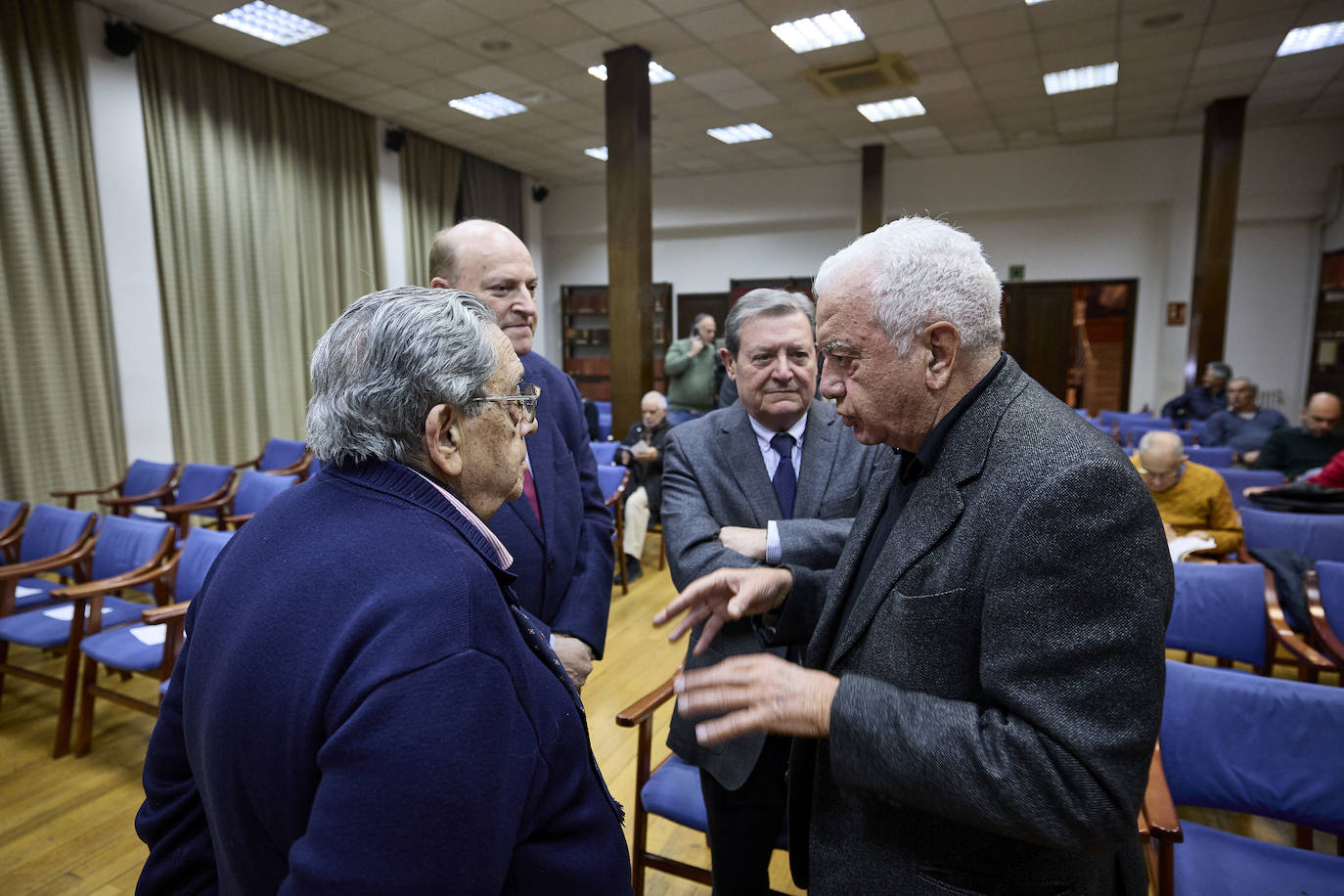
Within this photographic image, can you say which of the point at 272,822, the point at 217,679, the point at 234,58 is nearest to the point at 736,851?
the point at 272,822

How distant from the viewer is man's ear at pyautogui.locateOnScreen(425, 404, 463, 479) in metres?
0.88

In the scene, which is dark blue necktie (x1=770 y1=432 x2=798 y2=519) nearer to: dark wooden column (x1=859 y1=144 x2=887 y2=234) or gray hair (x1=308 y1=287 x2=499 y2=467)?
gray hair (x1=308 y1=287 x2=499 y2=467)

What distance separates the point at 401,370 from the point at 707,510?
0.86m

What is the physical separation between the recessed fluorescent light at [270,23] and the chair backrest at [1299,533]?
6.81 m

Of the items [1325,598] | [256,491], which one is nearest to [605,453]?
[256,491]

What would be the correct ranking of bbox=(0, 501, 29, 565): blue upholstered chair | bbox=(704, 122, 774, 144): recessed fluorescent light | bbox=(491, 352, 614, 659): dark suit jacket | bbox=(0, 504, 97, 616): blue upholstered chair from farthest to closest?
1. bbox=(704, 122, 774, 144): recessed fluorescent light
2. bbox=(0, 501, 29, 565): blue upholstered chair
3. bbox=(0, 504, 97, 616): blue upholstered chair
4. bbox=(491, 352, 614, 659): dark suit jacket

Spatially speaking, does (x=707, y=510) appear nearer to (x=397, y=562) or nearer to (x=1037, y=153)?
(x=397, y=562)

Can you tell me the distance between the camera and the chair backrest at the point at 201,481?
15.5 feet

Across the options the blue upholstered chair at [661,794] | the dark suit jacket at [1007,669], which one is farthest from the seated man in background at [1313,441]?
the dark suit jacket at [1007,669]

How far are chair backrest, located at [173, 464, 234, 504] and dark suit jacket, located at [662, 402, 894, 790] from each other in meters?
4.26

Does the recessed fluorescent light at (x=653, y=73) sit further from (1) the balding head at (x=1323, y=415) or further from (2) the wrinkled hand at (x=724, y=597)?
(2) the wrinkled hand at (x=724, y=597)

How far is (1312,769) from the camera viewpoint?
1462 mm

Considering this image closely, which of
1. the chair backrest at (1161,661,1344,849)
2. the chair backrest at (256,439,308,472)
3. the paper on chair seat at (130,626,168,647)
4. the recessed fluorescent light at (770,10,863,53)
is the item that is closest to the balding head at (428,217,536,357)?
the chair backrest at (1161,661,1344,849)

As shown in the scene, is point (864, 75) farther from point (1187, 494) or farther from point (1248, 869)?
point (1248, 869)
